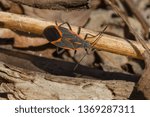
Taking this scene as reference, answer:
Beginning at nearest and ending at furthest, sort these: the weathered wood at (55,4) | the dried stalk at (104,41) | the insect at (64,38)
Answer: the dried stalk at (104,41) < the insect at (64,38) < the weathered wood at (55,4)

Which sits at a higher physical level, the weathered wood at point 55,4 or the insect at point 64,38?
the weathered wood at point 55,4

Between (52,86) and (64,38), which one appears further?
(64,38)

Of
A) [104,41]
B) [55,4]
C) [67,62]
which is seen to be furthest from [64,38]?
[104,41]

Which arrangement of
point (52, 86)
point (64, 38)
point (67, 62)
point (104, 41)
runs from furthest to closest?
point (67, 62)
point (64, 38)
point (104, 41)
point (52, 86)

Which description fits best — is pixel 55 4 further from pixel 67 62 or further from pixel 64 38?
pixel 67 62

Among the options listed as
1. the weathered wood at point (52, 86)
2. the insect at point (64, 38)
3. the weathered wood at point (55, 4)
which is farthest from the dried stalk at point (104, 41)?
the weathered wood at point (55, 4)

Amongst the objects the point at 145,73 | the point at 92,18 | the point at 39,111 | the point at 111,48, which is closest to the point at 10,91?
the point at 39,111

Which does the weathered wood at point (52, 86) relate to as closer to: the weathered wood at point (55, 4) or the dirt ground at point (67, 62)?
the dirt ground at point (67, 62)
